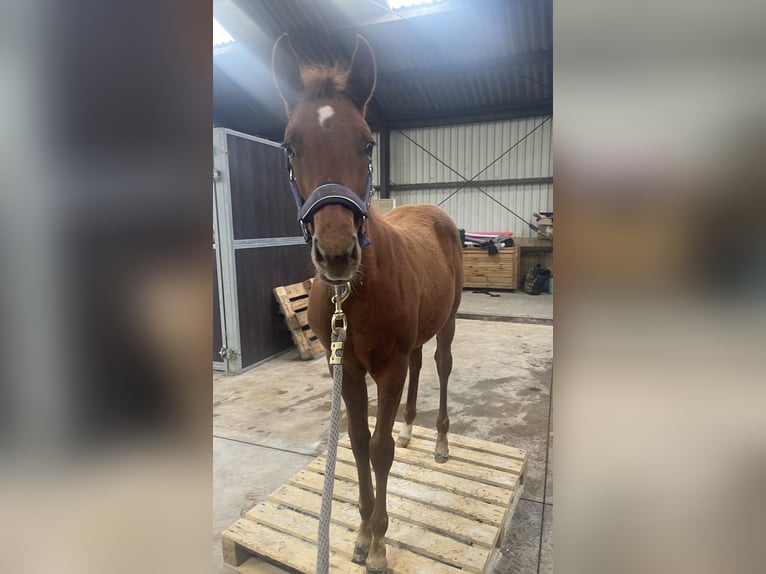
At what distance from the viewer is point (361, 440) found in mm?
1849

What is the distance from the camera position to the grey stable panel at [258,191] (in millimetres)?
4531

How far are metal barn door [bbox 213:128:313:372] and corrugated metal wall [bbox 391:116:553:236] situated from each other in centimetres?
668

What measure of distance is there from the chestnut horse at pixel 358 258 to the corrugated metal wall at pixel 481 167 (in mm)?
9038

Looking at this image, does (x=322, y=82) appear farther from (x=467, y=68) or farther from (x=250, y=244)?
(x=467, y=68)

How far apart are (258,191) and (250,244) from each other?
630mm

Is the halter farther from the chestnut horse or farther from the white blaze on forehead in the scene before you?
the white blaze on forehead

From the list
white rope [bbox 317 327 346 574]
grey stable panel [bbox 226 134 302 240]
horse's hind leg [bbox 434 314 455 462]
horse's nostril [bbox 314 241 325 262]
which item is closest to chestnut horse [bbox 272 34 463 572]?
horse's nostril [bbox 314 241 325 262]
